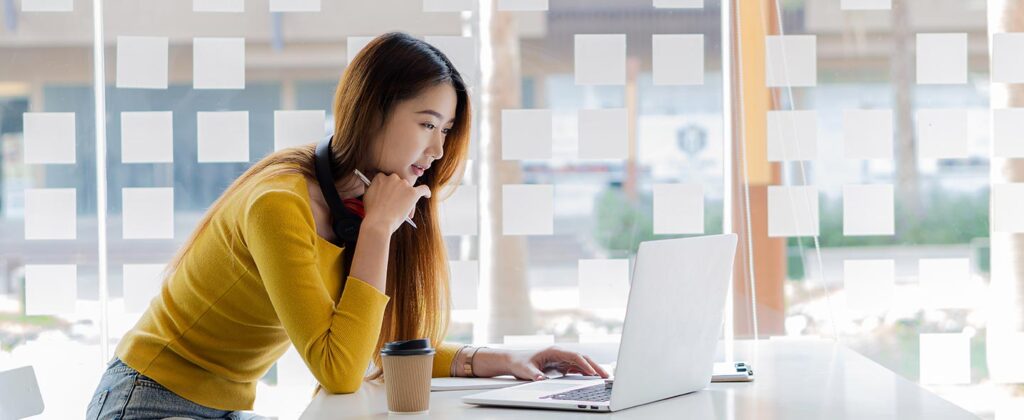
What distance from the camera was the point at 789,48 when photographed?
3.10m

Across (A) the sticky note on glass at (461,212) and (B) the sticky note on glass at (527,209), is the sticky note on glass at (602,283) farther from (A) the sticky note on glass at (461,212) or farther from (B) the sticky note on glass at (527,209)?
(A) the sticky note on glass at (461,212)

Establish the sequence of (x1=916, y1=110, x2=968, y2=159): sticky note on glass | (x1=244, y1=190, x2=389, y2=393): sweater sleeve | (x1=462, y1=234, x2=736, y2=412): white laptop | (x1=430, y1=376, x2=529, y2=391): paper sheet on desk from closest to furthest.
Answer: (x1=462, y1=234, x2=736, y2=412): white laptop → (x1=244, y1=190, x2=389, y2=393): sweater sleeve → (x1=430, y1=376, x2=529, y2=391): paper sheet on desk → (x1=916, y1=110, x2=968, y2=159): sticky note on glass

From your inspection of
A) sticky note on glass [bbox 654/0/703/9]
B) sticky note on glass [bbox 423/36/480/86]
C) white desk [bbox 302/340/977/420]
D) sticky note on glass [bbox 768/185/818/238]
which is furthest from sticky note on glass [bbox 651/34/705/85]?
white desk [bbox 302/340/977/420]

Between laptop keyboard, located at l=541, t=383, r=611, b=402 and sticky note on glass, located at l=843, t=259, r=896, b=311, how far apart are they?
1.83m

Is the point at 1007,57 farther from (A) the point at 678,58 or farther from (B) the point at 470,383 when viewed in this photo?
(B) the point at 470,383

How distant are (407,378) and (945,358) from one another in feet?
7.68

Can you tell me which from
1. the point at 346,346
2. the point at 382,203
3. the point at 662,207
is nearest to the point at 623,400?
the point at 346,346

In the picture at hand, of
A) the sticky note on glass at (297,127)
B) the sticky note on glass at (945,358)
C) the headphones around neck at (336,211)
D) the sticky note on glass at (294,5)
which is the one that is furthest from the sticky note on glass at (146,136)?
the sticky note on glass at (945,358)

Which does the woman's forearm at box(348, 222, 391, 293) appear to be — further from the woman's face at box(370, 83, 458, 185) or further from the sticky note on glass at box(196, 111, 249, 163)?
the sticky note on glass at box(196, 111, 249, 163)

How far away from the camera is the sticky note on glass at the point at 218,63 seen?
3.04 meters

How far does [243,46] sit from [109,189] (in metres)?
0.58

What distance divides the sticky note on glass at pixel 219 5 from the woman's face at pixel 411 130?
55.2 inches

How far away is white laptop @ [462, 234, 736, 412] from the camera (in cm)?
137

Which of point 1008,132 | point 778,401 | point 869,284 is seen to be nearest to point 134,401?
point 778,401
